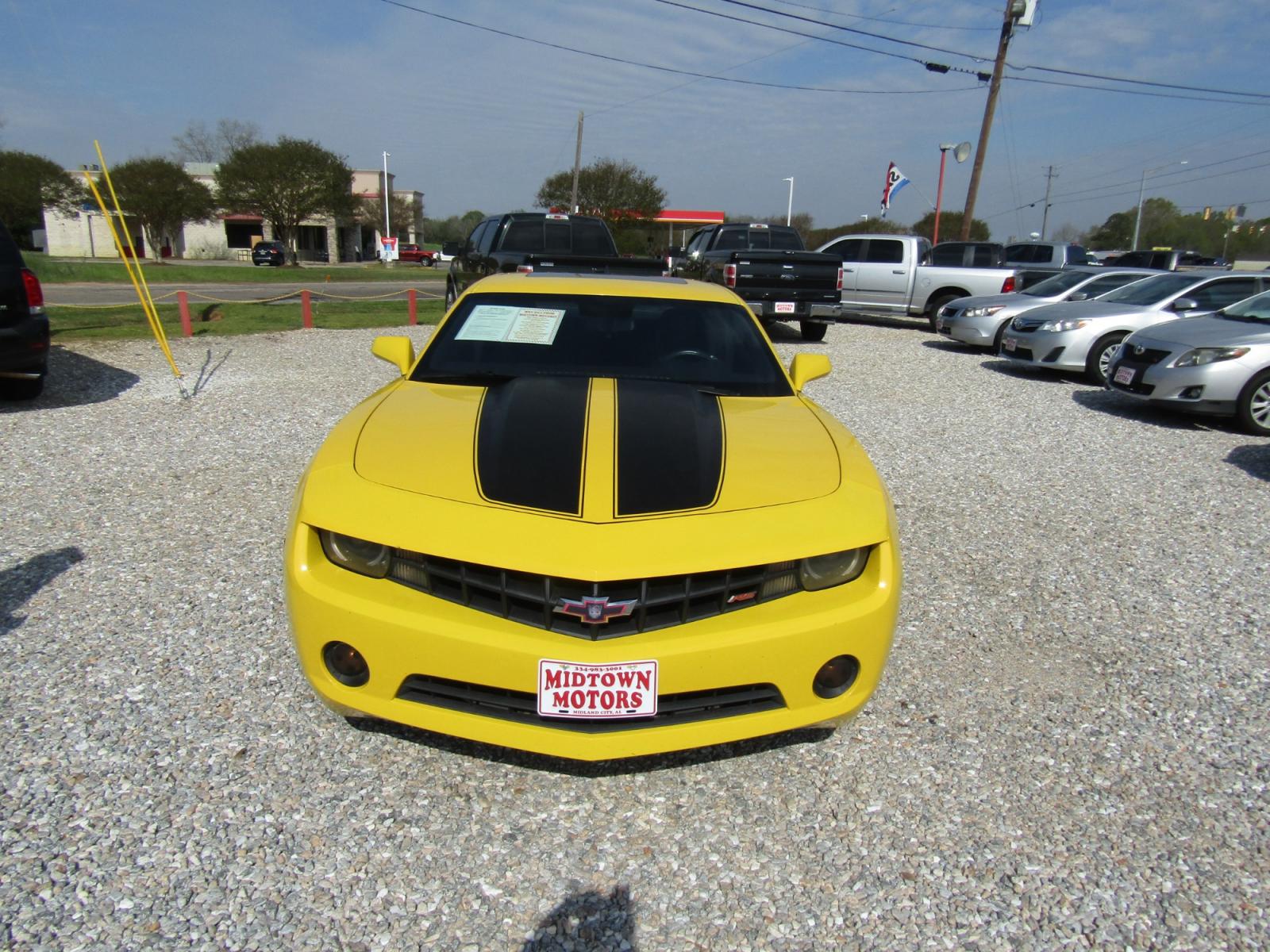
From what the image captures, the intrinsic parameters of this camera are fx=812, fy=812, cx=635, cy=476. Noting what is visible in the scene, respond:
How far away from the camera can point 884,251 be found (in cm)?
1678

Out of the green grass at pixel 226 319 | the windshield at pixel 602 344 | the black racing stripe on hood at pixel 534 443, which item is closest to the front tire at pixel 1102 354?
the windshield at pixel 602 344

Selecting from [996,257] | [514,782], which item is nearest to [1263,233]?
[996,257]

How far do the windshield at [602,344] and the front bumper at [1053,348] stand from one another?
8411 mm

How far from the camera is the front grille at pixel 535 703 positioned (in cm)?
228

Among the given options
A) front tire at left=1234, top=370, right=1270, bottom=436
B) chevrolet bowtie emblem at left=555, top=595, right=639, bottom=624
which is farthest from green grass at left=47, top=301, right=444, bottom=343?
front tire at left=1234, top=370, right=1270, bottom=436

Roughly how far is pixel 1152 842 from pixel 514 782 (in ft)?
6.42

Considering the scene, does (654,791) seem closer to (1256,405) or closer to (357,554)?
(357,554)

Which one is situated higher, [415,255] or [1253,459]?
[415,255]

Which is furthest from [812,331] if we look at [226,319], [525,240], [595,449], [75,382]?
[595,449]

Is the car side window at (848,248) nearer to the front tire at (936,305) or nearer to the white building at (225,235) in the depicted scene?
the front tire at (936,305)

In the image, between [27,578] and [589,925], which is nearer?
[589,925]

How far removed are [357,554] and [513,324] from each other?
160 centimetres

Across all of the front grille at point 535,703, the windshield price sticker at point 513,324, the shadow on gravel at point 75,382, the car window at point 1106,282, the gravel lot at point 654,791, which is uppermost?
the car window at point 1106,282

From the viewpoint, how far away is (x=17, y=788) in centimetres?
246
